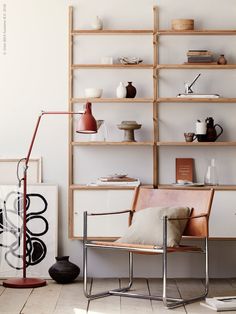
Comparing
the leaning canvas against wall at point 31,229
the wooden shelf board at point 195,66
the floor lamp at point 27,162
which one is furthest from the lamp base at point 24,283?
the wooden shelf board at point 195,66

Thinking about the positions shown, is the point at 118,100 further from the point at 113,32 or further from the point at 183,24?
the point at 183,24

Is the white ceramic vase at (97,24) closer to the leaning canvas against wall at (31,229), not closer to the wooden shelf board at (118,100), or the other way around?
the wooden shelf board at (118,100)

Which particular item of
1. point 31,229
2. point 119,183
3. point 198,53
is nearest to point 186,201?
point 119,183

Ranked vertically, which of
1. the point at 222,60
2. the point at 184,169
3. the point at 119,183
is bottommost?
the point at 119,183

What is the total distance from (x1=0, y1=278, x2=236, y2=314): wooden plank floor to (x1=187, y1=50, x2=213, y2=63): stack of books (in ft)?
6.39

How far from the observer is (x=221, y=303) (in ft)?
17.3

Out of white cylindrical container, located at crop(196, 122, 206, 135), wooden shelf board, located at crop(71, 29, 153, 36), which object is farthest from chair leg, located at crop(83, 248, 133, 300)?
wooden shelf board, located at crop(71, 29, 153, 36)

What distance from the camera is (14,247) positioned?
664 cm

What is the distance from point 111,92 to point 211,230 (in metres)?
1.53

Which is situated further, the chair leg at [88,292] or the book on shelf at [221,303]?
the chair leg at [88,292]

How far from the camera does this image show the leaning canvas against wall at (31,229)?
662 cm

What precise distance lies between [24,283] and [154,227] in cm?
128

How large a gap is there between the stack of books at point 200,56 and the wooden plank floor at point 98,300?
1949mm

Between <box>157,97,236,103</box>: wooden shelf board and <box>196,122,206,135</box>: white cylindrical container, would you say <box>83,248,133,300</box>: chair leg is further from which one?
<box>157,97,236,103</box>: wooden shelf board
